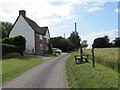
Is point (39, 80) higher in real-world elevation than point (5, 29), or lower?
lower

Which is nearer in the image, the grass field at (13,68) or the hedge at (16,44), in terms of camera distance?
the grass field at (13,68)

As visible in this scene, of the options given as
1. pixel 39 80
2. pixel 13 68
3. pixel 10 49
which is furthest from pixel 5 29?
pixel 39 80

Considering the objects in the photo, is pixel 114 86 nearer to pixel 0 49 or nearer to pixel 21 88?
pixel 21 88

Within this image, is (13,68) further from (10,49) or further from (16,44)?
(16,44)

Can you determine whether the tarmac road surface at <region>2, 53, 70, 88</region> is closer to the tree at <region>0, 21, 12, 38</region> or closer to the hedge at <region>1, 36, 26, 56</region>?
the hedge at <region>1, 36, 26, 56</region>

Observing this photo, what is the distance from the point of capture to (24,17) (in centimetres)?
6475

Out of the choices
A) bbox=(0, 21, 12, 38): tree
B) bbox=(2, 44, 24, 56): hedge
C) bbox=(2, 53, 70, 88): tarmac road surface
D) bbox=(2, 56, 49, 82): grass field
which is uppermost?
bbox=(0, 21, 12, 38): tree

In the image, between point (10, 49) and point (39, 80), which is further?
point (10, 49)

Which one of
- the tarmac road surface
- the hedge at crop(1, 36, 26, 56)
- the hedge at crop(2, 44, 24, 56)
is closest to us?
the tarmac road surface

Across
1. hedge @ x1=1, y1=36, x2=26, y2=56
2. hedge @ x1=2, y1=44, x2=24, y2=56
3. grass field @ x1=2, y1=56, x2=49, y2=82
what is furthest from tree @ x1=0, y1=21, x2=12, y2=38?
grass field @ x1=2, y1=56, x2=49, y2=82

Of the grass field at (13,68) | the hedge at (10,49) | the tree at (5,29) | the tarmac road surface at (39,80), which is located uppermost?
the tree at (5,29)

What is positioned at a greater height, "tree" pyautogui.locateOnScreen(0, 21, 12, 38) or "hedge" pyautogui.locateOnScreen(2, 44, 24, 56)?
"tree" pyautogui.locateOnScreen(0, 21, 12, 38)

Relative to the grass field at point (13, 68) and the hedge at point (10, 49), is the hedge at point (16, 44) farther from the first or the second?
the grass field at point (13, 68)

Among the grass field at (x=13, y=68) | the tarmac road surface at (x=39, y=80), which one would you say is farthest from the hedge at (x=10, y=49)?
the tarmac road surface at (x=39, y=80)
